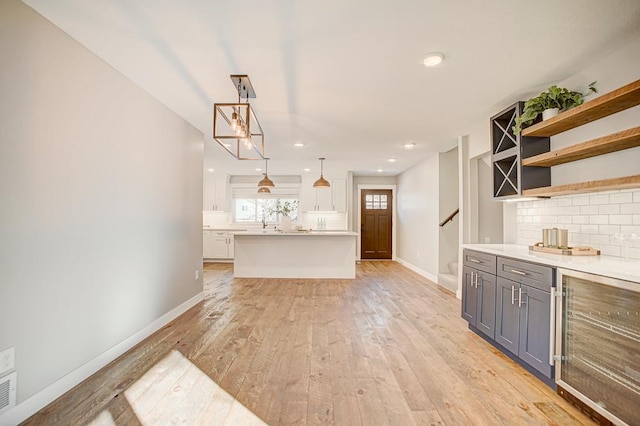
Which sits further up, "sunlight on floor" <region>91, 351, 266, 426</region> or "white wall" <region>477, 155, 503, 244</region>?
"white wall" <region>477, 155, 503, 244</region>

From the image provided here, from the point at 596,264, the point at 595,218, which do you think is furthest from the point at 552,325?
the point at 595,218

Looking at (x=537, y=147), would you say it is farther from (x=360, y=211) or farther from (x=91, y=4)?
(x=360, y=211)

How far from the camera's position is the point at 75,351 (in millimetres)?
2213

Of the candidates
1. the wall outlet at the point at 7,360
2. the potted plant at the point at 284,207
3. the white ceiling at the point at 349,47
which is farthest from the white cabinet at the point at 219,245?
the wall outlet at the point at 7,360

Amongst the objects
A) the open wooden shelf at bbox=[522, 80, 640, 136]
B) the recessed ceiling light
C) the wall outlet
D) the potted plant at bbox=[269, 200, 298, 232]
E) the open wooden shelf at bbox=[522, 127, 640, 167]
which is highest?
the recessed ceiling light

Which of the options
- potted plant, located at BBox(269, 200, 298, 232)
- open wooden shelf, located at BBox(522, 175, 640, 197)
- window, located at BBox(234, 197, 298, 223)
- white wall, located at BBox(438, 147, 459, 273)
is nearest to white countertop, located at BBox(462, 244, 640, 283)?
open wooden shelf, located at BBox(522, 175, 640, 197)

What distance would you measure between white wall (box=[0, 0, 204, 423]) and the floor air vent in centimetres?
5

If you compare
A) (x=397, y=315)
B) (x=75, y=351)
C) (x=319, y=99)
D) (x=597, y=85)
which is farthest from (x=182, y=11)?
(x=397, y=315)

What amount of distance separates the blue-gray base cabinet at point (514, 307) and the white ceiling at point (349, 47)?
1.64 meters

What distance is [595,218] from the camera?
250cm

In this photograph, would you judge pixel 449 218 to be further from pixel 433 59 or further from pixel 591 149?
pixel 433 59

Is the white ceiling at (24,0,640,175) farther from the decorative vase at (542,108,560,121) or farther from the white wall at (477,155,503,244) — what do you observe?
the white wall at (477,155,503,244)

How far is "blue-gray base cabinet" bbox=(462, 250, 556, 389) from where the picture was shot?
7.27 ft

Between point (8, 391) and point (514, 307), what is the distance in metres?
3.52
